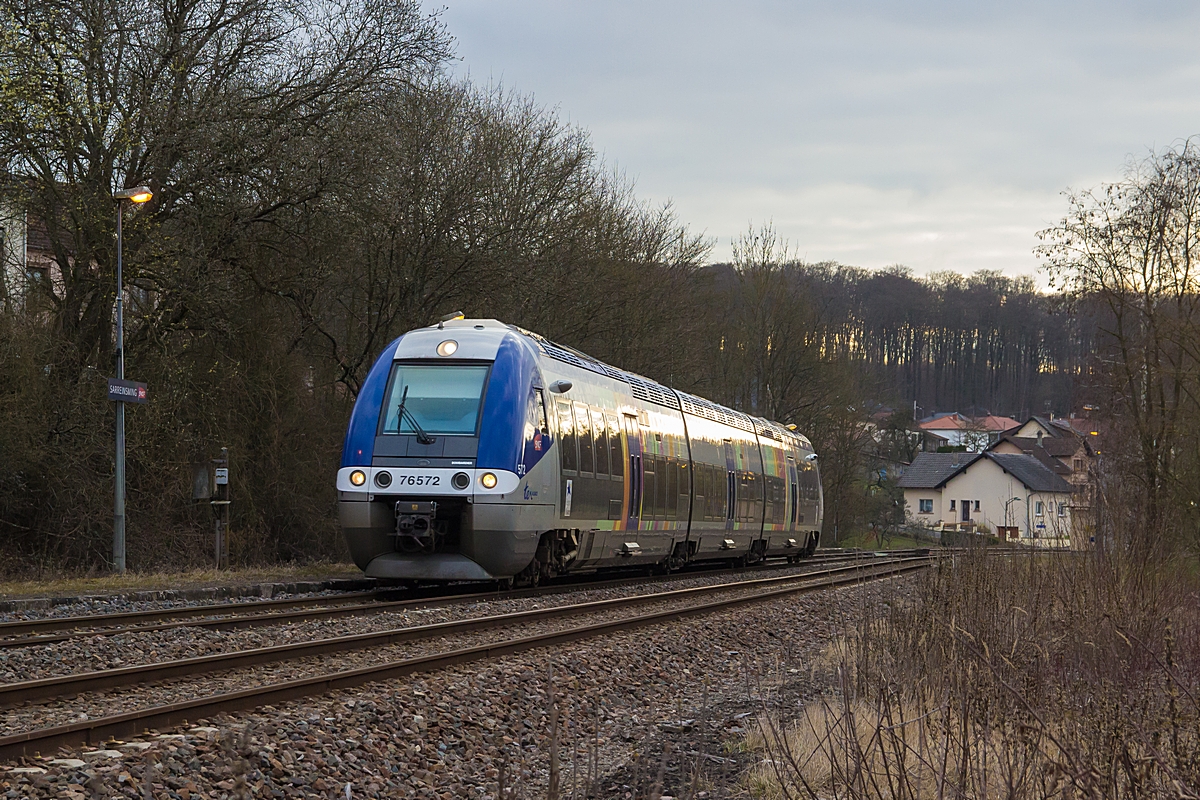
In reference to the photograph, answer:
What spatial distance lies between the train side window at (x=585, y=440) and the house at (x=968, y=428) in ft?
308

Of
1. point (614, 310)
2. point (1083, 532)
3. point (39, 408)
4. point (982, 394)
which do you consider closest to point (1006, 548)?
point (1083, 532)

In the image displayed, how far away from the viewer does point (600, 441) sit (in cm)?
1841

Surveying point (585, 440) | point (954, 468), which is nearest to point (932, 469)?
point (954, 468)

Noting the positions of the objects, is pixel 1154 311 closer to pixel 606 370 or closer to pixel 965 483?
pixel 606 370

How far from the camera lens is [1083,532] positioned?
1354cm

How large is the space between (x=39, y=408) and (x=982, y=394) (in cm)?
11997

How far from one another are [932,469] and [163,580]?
86500 millimetres

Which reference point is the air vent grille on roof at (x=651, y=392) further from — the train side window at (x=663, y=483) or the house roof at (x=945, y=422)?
the house roof at (x=945, y=422)

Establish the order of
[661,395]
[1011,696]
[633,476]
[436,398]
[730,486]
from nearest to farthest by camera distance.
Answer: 1. [1011,696]
2. [436,398]
3. [633,476]
4. [661,395]
5. [730,486]

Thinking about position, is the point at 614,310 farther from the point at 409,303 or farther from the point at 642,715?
the point at 642,715

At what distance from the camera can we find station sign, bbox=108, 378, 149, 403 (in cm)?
1914

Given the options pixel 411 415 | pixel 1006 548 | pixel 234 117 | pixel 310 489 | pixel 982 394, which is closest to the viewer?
pixel 1006 548

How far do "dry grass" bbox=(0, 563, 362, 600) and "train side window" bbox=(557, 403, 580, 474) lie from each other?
15.3 ft

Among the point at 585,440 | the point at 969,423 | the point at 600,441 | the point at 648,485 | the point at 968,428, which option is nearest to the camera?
the point at 585,440
